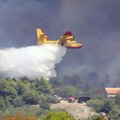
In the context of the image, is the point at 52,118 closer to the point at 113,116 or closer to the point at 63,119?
the point at 63,119

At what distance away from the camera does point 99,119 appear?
380ft

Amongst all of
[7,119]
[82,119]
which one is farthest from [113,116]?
[7,119]

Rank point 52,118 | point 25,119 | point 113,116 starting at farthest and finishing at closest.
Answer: point 113,116 → point 25,119 → point 52,118

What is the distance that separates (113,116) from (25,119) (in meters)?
56.9

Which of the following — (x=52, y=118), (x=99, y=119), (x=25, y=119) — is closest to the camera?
(x=99, y=119)

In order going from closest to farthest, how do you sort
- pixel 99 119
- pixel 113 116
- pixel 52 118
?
pixel 99 119 → pixel 52 118 → pixel 113 116

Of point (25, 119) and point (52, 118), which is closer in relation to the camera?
point (52, 118)

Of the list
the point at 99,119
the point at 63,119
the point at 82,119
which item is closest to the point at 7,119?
the point at 63,119

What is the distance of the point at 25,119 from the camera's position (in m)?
139

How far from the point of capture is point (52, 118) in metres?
126

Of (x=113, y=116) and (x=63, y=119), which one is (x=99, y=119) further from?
(x=113, y=116)

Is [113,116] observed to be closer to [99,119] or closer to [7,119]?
[7,119]

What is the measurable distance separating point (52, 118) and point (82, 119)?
221 ft

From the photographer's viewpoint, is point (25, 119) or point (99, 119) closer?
point (99, 119)
